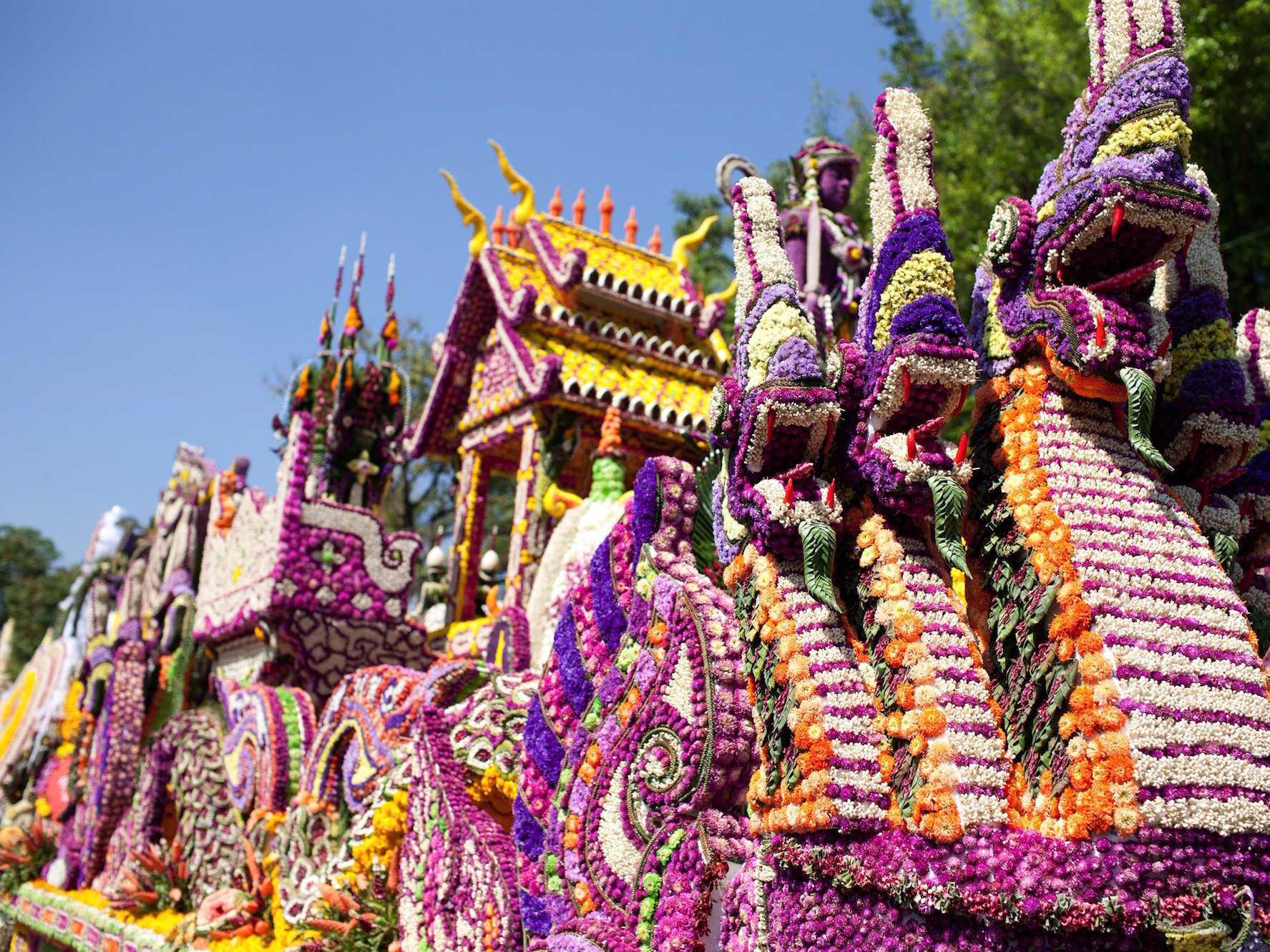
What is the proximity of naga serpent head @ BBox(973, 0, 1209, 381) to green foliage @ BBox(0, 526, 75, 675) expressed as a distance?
86.8 ft

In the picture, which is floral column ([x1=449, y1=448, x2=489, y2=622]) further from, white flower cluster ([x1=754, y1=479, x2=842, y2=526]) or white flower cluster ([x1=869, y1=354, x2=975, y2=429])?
white flower cluster ([x1=869, y1=354, x2=975, y2=429])

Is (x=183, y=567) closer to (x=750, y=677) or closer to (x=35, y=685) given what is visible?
(x=35, y=685)

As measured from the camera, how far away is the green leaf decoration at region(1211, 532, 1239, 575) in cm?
325

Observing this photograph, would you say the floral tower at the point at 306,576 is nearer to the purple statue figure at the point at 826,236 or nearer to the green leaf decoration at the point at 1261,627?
the purple statue figure at the point at 826,236

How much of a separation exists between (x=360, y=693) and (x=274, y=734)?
87cm

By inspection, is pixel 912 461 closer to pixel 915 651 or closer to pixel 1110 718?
pixel 915 651

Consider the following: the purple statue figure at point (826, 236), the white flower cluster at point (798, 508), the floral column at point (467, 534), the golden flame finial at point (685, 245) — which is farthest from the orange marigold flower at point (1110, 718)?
the golden flame finial at point (685, 245)

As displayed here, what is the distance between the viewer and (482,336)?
9.73 m

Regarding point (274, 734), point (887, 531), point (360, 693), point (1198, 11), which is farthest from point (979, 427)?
point (1198, 11)

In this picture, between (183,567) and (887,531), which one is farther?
(183,567)

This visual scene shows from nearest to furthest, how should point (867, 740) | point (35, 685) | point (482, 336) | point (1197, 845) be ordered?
point (1197, 845) → point (867, 740) → point (482, 336) → point (35, 685)

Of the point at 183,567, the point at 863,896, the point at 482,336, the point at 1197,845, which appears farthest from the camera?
the point at 482,336

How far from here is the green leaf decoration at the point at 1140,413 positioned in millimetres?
2893

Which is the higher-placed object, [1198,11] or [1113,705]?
[1198,11]
